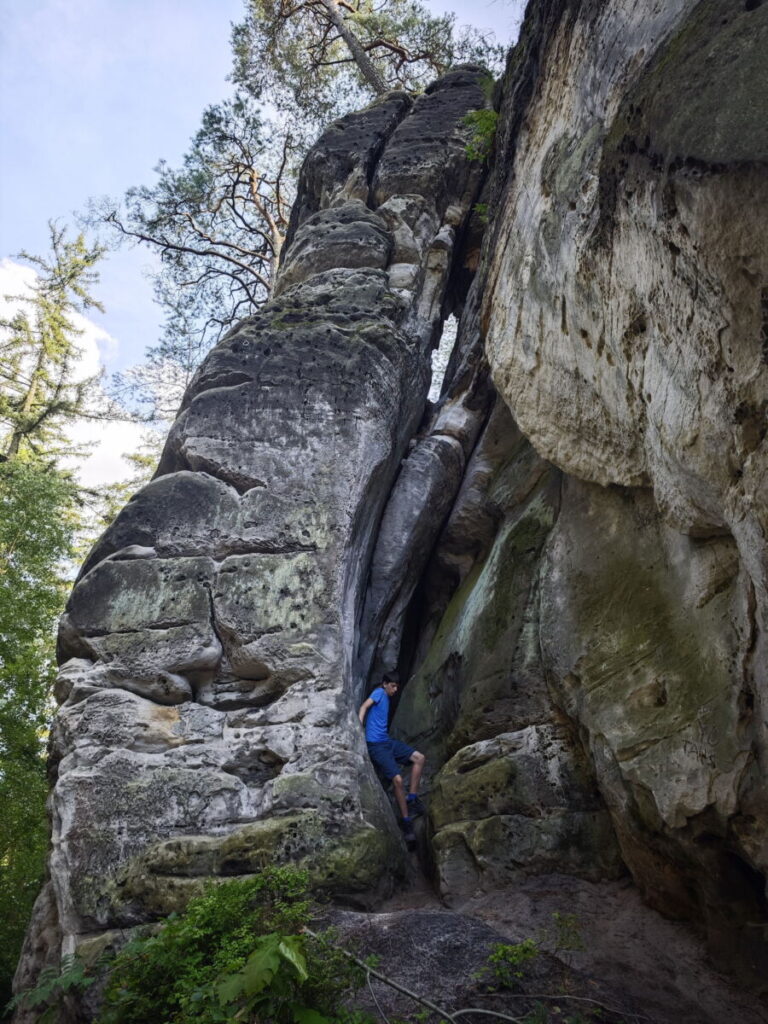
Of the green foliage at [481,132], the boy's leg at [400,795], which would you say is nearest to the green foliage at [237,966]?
the boy's leg at [400,795]

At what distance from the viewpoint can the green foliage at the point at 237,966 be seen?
3.46 metres

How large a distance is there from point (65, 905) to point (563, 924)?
3.58 metres

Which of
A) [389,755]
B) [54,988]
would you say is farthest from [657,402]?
[54,988]

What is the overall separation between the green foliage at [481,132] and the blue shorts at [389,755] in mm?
8155

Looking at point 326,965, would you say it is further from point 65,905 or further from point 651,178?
point 651,178

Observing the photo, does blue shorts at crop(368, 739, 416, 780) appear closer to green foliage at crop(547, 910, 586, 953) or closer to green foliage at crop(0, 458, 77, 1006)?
green foliage at crop(547, 910, 586, 953)

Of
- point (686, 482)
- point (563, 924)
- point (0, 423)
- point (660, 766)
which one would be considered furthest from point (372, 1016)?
point (0, 423)

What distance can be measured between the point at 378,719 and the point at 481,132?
884 centimetres

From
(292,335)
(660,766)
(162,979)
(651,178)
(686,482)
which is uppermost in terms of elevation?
(292,335)

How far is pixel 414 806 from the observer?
6.95 metres

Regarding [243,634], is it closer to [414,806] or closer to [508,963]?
[414,806]

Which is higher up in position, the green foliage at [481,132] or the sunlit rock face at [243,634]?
the green foliage at [481,132]

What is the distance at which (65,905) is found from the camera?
5.47m

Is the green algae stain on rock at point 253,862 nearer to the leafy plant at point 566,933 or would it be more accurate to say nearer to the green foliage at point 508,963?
the leafy plant at point 566,933
